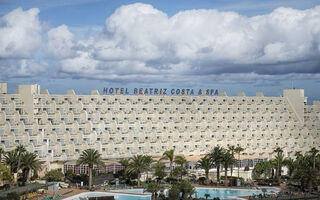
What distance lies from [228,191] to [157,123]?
1612 inches

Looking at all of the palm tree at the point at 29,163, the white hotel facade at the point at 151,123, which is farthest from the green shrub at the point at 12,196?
the white hotel facade at the point at 151,123

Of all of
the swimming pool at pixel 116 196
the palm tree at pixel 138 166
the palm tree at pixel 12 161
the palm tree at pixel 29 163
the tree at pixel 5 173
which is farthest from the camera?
the palm tree at pixel 138 166

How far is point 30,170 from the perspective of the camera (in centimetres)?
11550

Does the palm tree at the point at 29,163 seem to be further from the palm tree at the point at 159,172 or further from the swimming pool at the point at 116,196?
the palm tree at the point at 159,172

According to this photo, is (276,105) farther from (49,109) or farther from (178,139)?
(49,109)

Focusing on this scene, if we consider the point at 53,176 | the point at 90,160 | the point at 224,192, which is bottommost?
the point at 224,192

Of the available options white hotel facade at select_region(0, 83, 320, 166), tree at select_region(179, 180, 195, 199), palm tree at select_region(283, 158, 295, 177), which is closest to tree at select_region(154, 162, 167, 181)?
white hotel facade at select_region(0, 83, 320, 166)

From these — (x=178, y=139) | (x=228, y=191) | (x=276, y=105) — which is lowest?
(x=228, y=191)

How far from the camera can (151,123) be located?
146500 millimetres

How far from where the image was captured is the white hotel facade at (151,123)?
422 ft

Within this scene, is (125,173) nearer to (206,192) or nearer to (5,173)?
(206,192)

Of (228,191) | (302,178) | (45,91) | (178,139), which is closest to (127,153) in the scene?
(178,139)

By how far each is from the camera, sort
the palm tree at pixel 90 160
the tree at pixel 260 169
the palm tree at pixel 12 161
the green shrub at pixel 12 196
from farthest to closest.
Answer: the tree at pixel 260 169, the palm tree at pixel 90 160, the palm tree at pixel 12 161, the green shrub at pixel 12 196

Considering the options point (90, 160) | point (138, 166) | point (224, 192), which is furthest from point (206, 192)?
point (90, 160)
